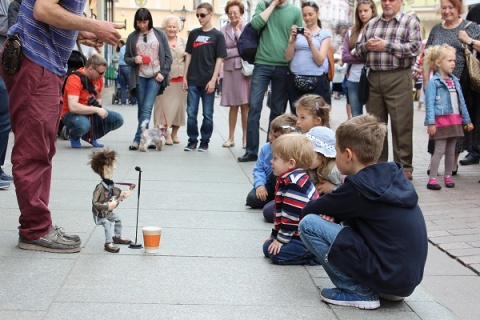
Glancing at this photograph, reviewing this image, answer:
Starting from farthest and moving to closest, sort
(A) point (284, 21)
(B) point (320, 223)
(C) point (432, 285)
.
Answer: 1. (A) point (284, 21)
2. (C) point (432, 285)
3. (B) point (320, 223)

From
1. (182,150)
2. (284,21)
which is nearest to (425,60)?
(284,21)

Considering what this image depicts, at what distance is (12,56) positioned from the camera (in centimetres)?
523

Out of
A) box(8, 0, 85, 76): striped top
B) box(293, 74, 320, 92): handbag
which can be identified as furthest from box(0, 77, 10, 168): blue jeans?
box(293, 74, 320, 92): handbag

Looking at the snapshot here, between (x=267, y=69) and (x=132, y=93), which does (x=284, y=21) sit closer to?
(x=267, y=69)

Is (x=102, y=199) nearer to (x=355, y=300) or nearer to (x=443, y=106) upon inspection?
(x=355, y=300)

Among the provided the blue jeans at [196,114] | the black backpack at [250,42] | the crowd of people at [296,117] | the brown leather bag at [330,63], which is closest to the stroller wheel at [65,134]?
the crowd of people at [296,117]

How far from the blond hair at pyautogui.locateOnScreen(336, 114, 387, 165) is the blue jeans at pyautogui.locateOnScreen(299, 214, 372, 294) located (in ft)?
1.33

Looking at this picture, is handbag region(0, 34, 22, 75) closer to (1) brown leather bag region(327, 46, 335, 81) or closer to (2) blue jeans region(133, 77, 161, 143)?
(1) brown leather bag region(327, 46, 335, 81)

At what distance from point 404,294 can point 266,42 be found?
20.3 ft

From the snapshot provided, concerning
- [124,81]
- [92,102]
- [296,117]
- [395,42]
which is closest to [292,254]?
[296,117]

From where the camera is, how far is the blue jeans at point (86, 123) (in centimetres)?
1139

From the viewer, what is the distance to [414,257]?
4480mm

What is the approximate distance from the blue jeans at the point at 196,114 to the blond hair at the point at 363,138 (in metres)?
7.11

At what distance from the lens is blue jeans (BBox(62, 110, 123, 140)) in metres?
11.4
